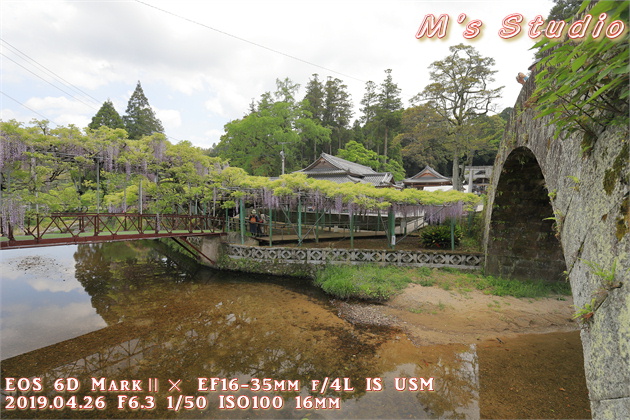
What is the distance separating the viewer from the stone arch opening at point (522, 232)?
28.4 feet

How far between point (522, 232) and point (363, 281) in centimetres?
569

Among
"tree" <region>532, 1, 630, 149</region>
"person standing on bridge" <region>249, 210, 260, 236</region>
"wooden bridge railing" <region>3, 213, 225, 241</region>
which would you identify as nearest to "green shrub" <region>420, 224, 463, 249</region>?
"person standing on bridge" <region>249, 210, 260, 236</region>

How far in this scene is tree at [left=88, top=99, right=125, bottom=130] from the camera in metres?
28.9

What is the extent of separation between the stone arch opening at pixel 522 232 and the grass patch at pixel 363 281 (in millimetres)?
3302

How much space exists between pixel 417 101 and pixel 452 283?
1366 centimetres

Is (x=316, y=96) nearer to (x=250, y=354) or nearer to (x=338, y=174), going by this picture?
(x=338, y=174)

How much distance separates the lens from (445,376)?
5277 mm

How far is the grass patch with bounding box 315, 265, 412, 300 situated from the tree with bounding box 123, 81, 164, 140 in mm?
32722

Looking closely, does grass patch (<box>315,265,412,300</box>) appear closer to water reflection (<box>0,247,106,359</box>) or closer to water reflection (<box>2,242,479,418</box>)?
water reflection (<box>2,242,479,418</box>)

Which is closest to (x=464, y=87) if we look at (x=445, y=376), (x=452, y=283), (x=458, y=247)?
(x=458, y=247)

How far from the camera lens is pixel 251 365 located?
5.77 metres

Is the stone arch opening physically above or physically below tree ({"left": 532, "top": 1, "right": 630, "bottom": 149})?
below

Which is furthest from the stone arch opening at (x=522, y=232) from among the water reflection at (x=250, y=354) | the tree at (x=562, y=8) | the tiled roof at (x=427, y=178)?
the tiled roof at (x=427, y=178)

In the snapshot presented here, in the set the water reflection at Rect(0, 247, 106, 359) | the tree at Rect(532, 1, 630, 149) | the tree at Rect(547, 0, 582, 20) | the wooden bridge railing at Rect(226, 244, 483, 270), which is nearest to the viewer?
the tree at Rect(532, 1, 630, 149)
